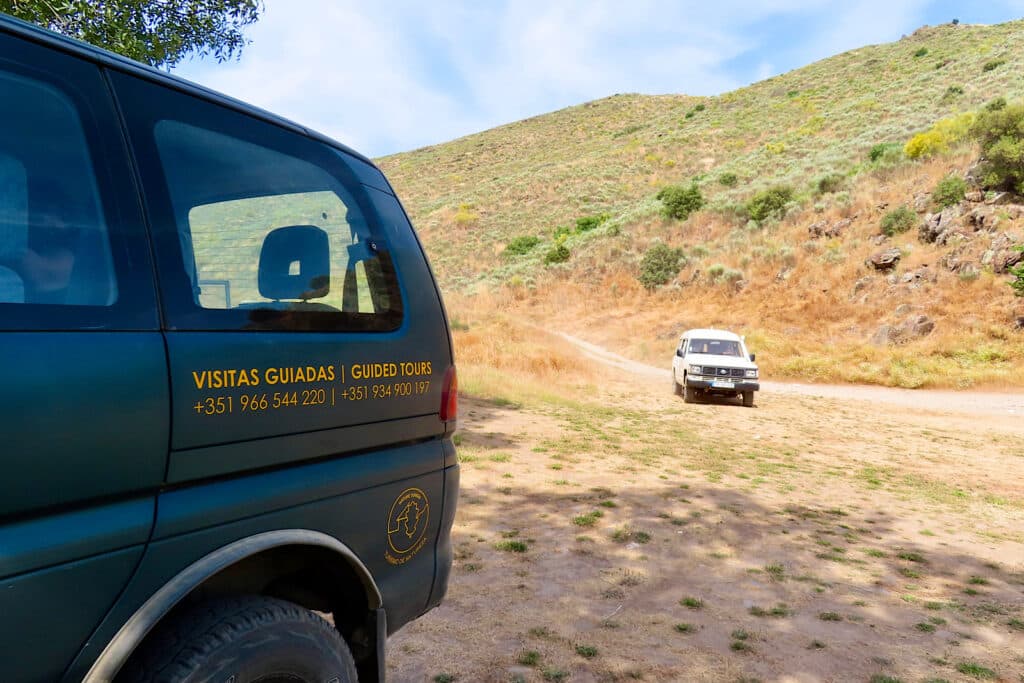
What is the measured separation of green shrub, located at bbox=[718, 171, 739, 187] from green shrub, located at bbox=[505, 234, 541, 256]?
39.5ft

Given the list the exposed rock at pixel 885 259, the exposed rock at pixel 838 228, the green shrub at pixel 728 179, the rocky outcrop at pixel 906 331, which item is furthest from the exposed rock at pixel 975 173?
the green shrub at pixel 728 179

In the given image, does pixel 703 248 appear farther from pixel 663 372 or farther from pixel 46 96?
pixel 46 96

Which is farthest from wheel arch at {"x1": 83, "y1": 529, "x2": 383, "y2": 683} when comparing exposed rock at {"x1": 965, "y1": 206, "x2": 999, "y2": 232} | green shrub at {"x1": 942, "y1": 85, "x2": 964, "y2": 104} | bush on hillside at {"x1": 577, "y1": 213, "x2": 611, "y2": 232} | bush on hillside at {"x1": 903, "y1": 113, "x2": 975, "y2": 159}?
green shrub at {"x1": 942, "y1": 85, "x2": 964, "y2": 104}

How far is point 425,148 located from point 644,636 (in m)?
84.0

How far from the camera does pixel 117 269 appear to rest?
1.63m

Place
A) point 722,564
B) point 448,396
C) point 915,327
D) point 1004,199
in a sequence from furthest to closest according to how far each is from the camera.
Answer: point 1004,199, point 915,327, point 722,564, point 448,396

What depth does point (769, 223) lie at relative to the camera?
33000 millimetres

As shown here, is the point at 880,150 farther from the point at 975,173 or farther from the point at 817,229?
the point at 975,173

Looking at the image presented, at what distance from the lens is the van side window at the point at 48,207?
1.51m

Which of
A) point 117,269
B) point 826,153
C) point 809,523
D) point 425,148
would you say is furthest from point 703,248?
point 425,148

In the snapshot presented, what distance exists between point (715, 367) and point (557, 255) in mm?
24188

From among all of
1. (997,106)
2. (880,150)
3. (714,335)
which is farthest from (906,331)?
(880,150)

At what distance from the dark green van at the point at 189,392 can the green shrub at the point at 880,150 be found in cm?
3738

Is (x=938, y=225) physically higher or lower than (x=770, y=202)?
lower
